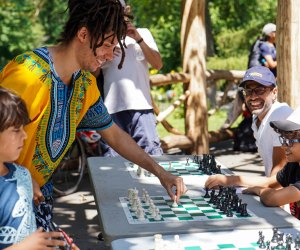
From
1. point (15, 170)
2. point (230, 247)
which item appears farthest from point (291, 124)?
point (15, 170)

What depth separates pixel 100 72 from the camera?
17.3ft

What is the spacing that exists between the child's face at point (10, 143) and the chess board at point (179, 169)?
169cm

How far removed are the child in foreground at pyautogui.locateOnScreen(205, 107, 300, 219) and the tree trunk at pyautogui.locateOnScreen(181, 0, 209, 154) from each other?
431 cm

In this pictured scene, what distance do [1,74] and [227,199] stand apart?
1280 millimetres

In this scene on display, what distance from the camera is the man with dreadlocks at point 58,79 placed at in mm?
2521

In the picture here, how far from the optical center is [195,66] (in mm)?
7805

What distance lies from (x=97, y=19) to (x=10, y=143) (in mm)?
728

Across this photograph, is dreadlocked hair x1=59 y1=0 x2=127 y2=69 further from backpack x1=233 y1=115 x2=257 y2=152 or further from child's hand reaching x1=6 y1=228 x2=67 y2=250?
backpack x1=233 y1=115 x2=257 y2=152

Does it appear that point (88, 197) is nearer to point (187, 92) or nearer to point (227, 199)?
point (187, 92)

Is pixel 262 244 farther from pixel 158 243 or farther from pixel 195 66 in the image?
pixel 195 66

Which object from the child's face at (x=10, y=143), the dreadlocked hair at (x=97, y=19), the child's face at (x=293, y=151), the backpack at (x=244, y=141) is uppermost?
the dreadlocked hair at (x=97, y=19)

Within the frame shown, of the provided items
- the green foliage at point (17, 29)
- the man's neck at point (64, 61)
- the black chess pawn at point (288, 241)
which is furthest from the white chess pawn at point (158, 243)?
the green foliage at point (17, 29)

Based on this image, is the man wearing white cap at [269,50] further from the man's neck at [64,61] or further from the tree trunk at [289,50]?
the man's neck at [64,61]

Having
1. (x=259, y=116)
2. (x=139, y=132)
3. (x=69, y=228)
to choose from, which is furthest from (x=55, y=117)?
(x=69, y=228)
